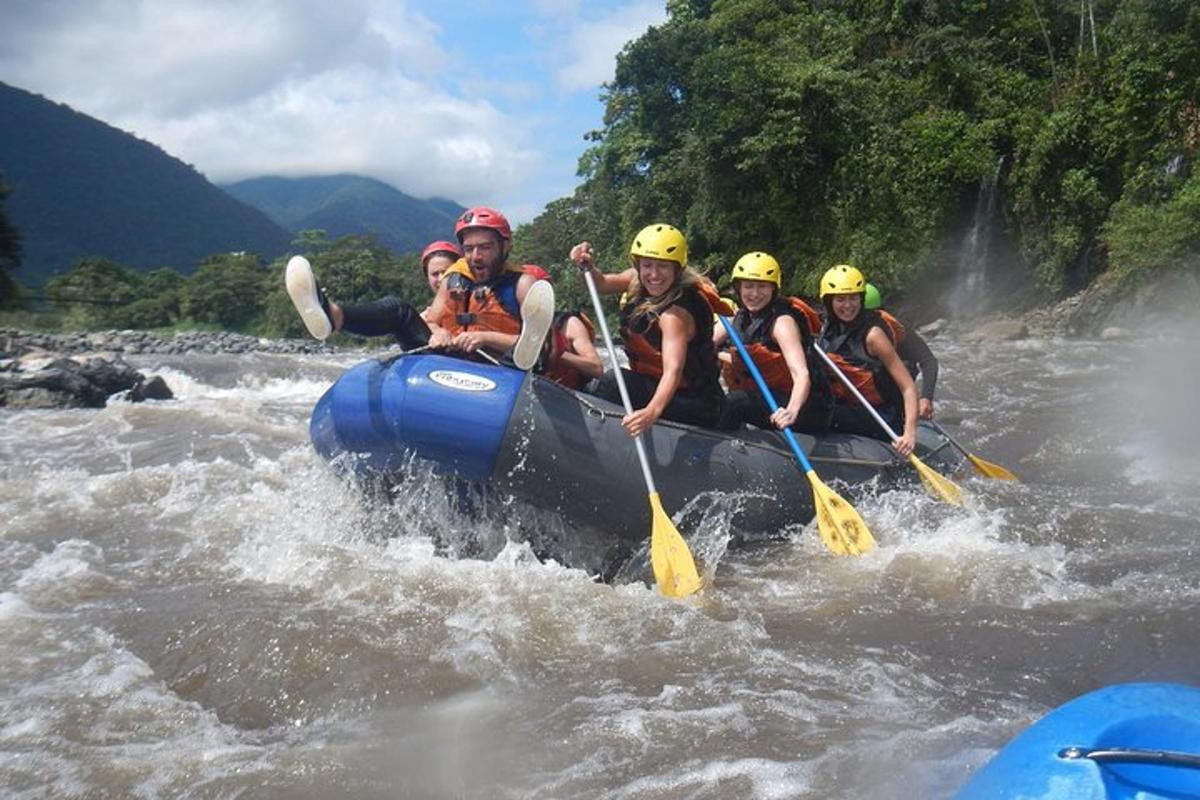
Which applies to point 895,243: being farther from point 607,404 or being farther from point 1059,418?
point 607,404

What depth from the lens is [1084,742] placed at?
4.87 ft

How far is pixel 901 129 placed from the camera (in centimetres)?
2106

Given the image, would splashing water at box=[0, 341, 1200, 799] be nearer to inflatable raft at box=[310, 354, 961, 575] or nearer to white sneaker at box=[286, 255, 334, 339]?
inflatable raft at box=[310, 354, 961, 575]

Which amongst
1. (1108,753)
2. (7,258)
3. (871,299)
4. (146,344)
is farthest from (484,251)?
(7,258)

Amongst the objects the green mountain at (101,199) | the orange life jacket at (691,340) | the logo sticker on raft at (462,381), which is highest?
the green mountain at (101,199)

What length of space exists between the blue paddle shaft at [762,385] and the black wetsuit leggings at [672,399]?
16.3 inches

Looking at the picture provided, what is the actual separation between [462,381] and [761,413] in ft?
6.69

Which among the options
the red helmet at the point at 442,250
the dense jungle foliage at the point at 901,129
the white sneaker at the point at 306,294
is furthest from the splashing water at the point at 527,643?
the dense jungle foliage at the point at 901,129

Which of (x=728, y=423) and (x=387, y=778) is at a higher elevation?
(x=728, y=423)

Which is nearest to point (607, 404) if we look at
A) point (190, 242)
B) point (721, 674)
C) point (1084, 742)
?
point (721, 674)

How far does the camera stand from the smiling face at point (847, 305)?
234 inches

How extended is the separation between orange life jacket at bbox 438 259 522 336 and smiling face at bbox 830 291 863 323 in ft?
7.44

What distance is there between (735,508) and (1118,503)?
2538 millimetres

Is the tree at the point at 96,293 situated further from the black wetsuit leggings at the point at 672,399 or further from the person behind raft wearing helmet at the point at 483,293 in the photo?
the black wetsuit leggings at the point at 672,399
